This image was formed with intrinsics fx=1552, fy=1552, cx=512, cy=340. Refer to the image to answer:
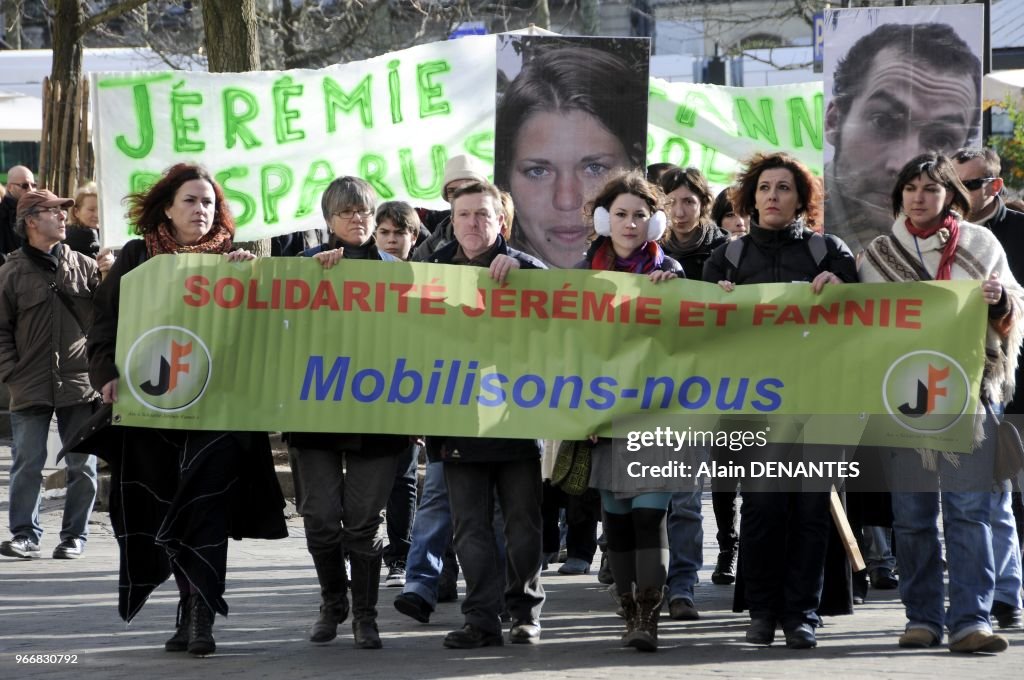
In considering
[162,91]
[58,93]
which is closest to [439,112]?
[162,91]

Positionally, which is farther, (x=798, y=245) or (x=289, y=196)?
(x=289, y=196)

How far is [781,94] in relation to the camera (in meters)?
10.9

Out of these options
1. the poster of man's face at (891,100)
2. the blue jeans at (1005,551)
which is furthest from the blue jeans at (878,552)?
the poster of man's face at (891,100)

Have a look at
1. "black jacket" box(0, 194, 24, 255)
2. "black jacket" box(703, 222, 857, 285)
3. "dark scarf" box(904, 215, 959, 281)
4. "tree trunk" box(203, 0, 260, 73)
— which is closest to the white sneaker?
"black jacket" box(703, 222, 857, 285)

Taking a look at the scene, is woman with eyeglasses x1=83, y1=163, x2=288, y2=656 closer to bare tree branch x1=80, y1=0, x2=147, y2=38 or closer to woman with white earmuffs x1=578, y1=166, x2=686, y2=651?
woman with white earmuffs x1=578, y1=166, x2=686, y2=651

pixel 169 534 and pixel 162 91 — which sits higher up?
pixel 162 91

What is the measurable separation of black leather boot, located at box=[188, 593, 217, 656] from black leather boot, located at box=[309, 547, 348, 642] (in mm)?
446

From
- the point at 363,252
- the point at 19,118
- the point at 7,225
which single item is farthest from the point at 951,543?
the point at 19,118

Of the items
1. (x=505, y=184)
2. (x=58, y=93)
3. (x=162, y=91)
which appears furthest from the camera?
(x=58, y=93)

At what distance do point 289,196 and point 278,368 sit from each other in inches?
132

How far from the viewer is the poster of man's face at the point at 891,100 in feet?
25.2

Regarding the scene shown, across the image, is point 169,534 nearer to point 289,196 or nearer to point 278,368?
point 278,368

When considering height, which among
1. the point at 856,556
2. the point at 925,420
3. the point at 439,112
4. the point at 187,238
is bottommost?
the point at 856,556

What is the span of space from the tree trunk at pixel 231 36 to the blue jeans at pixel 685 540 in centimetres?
505
